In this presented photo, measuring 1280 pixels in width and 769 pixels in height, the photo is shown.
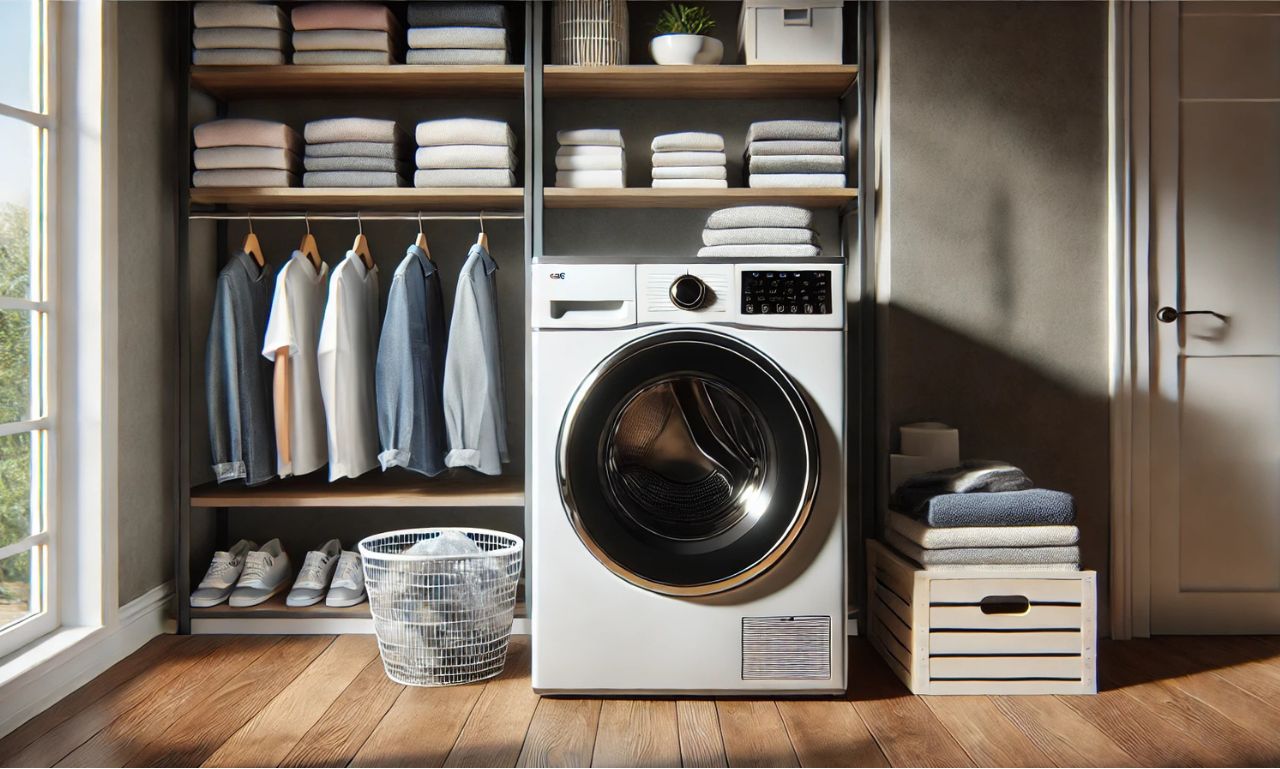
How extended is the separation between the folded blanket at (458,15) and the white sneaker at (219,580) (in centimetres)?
153

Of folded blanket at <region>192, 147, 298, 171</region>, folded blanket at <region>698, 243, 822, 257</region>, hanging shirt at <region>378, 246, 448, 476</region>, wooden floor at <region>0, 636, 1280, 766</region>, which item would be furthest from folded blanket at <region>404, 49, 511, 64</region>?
wooden floor at <region>0, 636, 1280, 766</region>

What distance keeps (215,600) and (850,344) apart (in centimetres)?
185

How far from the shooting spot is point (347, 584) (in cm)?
243

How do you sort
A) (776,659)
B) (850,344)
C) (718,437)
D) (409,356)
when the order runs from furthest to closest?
(850,344)
(409,356)
(718,437)
(776,659)

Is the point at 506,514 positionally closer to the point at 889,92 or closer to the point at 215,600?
the point at 215,600

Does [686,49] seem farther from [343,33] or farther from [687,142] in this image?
[343,33]

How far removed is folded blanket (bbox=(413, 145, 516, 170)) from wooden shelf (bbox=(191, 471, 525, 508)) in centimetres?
87

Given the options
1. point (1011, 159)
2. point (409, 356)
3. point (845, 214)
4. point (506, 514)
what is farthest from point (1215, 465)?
point (409, 356)

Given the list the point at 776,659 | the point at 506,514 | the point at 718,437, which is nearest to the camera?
the point at 776,659

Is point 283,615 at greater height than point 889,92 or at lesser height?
lesser

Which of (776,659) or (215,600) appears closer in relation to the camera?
(776,659)

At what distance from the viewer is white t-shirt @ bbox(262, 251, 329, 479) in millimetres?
2344

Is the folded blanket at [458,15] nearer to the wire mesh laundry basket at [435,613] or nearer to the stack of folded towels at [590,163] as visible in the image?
the stack of folded towels at [590,163]

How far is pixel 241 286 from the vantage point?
2.39 meters
